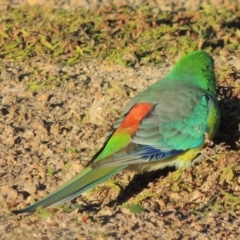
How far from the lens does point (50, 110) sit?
6285 mm

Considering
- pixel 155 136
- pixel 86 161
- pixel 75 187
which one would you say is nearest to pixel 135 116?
pixel 155 136

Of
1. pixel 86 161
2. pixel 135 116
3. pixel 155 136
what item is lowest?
pixel 86 161

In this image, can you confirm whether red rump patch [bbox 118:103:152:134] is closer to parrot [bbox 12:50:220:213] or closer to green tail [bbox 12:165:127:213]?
parrot [bbox 12:50:220:213]

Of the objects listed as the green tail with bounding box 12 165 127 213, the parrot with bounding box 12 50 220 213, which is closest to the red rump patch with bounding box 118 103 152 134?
the parrot with bounding box 12 50 220 213

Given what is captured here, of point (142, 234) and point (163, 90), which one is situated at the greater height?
point (163, 90)

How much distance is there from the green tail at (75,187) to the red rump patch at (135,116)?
1.17 feet

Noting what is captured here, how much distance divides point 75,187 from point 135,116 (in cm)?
78

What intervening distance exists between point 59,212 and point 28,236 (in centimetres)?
32

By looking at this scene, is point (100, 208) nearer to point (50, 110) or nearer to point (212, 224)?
point (212, 224)

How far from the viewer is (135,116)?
527 centimetres

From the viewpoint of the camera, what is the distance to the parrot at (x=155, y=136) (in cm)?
485

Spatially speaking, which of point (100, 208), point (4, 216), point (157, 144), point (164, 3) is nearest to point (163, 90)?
point (157, 144)

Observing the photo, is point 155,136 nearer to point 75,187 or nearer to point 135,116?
point 135,116

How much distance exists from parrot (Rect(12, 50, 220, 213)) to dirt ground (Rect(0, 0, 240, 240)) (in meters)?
0.15
